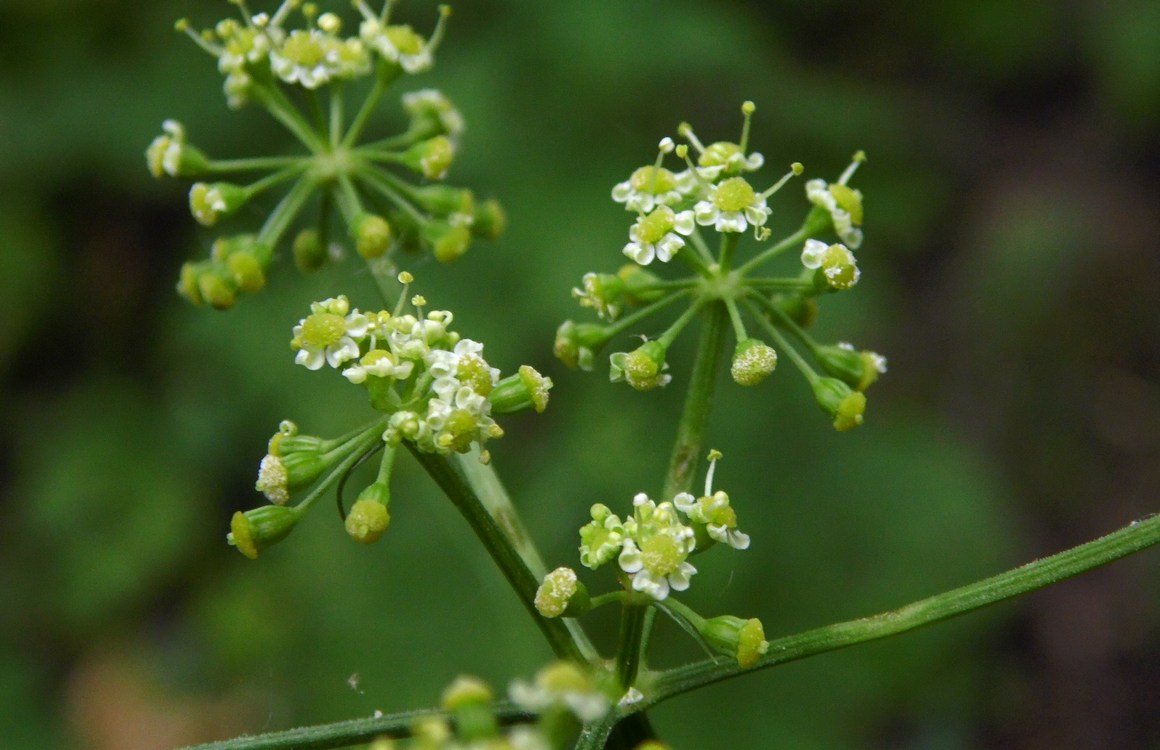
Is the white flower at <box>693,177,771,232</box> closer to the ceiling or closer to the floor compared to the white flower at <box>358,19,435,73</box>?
closer to the floor

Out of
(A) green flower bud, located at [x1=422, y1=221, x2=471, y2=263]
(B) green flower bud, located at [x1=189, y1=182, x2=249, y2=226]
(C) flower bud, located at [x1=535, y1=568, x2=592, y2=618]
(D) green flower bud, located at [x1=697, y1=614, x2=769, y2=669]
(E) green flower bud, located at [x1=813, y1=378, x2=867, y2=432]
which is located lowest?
(D) green flower bud, located at [x1=697, y1=614, x2=769, y2=669]

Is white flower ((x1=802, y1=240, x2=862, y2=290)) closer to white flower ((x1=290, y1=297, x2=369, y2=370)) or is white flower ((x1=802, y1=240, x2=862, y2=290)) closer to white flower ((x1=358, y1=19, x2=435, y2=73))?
white flower ((x1=290, y1=297, x2=369, y2=370))

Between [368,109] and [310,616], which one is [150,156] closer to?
[368,109]

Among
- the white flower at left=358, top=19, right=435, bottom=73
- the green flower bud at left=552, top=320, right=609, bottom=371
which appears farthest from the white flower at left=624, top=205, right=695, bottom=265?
the white flower at left=358, top=19, right=435, bottom=73

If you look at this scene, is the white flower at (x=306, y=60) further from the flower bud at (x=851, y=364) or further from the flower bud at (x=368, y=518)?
the flower bud at (x=851, y=364)

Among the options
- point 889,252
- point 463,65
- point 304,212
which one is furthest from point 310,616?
point 889,252

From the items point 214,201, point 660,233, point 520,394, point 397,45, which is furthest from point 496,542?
point 397,45

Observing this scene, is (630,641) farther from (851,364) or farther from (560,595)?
(851,364)
